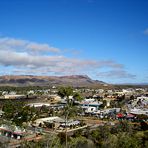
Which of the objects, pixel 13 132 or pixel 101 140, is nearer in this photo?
pixel 101 140

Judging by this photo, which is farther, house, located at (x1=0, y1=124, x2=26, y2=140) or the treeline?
house, located at (x1=0, y1=124, x2=26, y2=140)

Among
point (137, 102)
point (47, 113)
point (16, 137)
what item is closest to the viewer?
point (16, 137)

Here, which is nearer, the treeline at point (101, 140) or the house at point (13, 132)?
the treeline at point (101, 140)

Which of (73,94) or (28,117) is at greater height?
(73,94)

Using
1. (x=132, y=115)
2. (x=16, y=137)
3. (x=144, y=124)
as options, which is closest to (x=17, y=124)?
(x=16, y=137)

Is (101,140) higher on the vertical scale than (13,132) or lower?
higher

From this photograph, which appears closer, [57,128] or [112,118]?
[57,128]

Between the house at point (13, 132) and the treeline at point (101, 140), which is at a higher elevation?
the treeline at point (101, 140)

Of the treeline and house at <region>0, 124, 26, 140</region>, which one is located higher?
the treeline

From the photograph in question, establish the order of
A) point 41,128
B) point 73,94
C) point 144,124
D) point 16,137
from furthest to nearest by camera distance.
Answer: point 41,128 → point 144,124 → point 16,137 → point 73,94

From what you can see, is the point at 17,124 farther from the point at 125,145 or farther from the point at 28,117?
the point at 125,145

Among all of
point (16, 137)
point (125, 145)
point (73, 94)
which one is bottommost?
point (16, 137)
